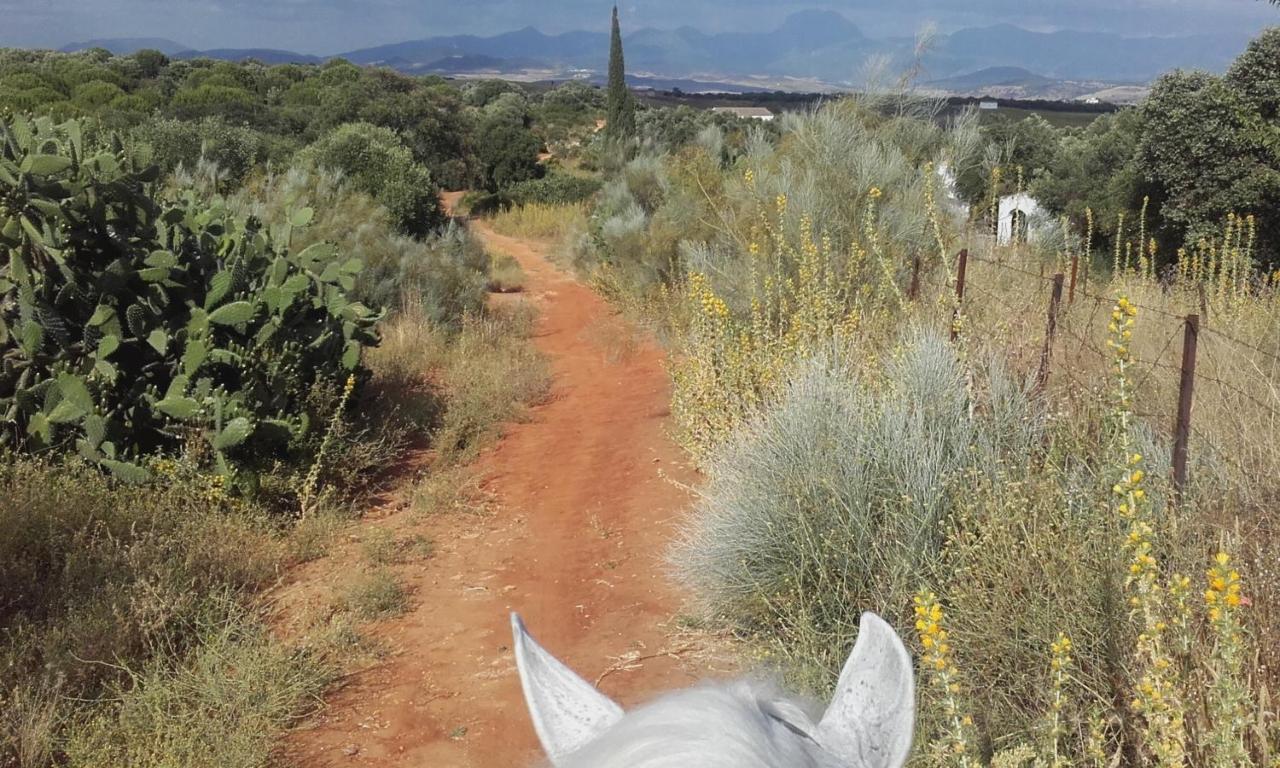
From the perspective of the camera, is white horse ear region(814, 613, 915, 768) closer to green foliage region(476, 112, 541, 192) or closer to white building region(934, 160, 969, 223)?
white building region(934, 160, 969, 223)

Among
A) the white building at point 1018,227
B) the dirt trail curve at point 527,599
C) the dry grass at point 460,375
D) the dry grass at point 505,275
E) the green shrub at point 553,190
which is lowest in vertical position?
the dirt trail curve at point 527,599

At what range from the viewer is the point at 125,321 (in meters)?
6.27

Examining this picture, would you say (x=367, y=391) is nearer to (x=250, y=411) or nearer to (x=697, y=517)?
(x=250, y=411)

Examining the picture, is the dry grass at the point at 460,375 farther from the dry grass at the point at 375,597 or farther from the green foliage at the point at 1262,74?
the green foliage at the point at 1262,74

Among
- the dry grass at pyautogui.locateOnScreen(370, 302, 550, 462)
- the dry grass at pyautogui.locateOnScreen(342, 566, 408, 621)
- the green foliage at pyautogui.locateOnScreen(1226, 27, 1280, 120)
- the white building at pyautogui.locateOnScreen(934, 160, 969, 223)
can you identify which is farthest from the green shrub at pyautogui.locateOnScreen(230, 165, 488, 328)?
the green foliage at pyautogui.locateOnScreen(1226, 27, 1280, 120)

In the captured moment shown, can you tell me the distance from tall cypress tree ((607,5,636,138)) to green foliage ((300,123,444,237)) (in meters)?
16.9

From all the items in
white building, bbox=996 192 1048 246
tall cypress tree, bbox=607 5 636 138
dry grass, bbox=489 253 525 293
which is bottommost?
dry grass, bbox=489 253 525 293

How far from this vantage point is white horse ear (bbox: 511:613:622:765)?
1187 millimetres

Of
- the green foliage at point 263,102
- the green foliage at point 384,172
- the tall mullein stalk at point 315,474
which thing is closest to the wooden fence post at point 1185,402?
the tall mullein stalk at point 315,474

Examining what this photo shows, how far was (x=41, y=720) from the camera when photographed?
3.55 m

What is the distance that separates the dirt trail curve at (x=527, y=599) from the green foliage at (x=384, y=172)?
22.0 ft

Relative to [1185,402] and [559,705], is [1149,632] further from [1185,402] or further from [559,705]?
[1185,402]

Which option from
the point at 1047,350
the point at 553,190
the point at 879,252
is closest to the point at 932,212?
the point at 879,252

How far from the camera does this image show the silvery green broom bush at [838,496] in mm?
3904
